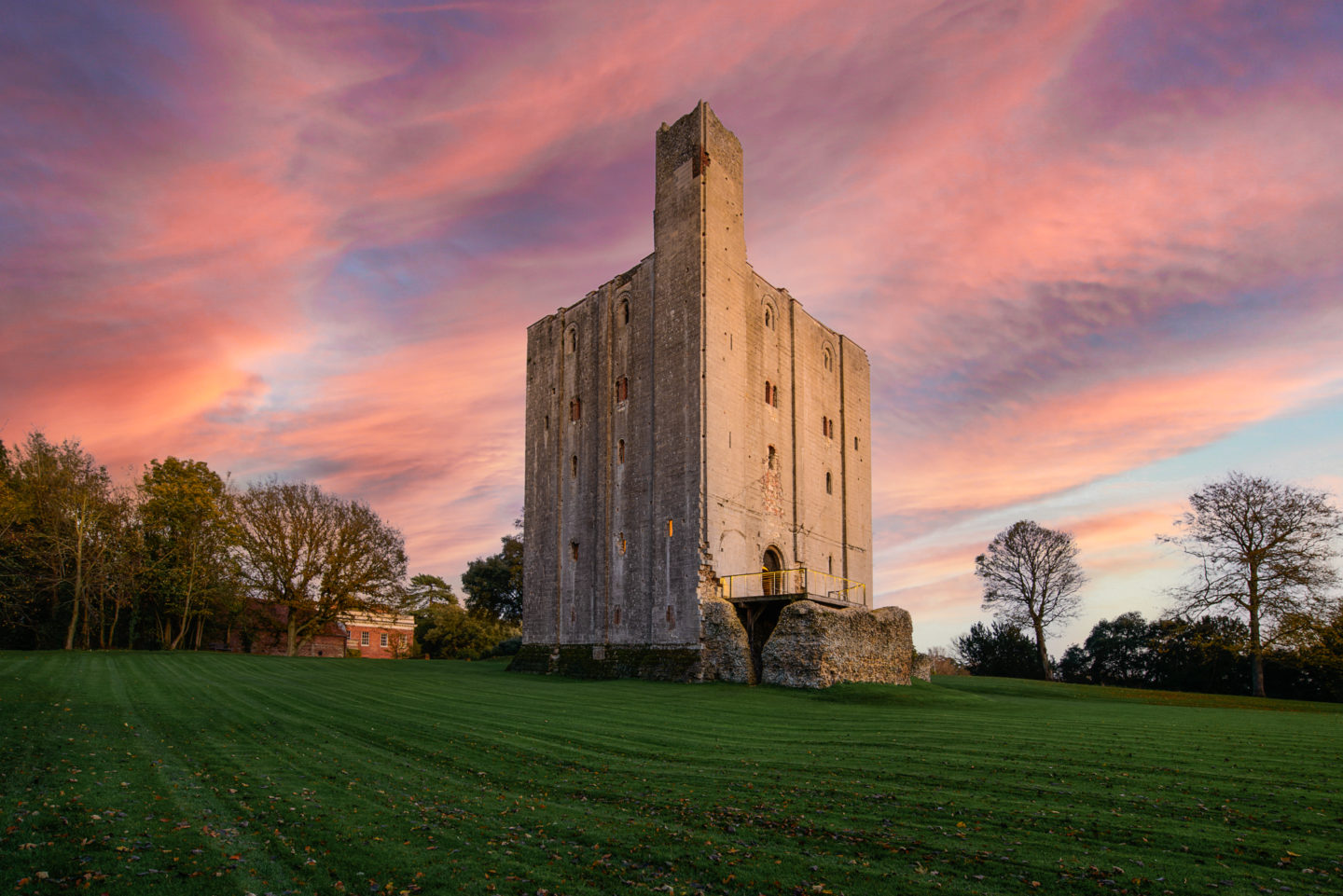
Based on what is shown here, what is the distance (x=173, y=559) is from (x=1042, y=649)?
51.3 meters

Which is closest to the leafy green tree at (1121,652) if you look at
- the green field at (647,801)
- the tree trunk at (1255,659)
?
the tree trunk at (1255,659)

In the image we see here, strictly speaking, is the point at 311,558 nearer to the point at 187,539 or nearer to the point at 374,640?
the point at 187,539

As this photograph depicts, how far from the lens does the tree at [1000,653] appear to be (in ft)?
161

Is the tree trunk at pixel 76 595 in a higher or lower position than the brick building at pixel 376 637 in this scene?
higher

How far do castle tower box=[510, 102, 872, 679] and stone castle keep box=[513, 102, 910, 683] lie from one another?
0.28ft

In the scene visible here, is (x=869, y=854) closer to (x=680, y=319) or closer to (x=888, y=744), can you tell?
(x=888, y=744)

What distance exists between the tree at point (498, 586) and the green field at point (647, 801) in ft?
125

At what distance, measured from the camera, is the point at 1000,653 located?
49.7m

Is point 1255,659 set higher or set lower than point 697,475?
lower

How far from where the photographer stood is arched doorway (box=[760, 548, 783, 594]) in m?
32.2

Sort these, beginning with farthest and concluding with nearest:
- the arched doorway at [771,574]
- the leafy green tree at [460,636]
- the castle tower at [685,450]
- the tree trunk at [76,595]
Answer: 1. the leafy green tree at [460,636]
2. the tree trunk at [76,595]
3. the arched doorway at [771,574]
4. the castle tower at [685,450]

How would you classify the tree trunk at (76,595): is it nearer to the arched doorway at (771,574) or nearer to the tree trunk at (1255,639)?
the arched doorway at (771,574)

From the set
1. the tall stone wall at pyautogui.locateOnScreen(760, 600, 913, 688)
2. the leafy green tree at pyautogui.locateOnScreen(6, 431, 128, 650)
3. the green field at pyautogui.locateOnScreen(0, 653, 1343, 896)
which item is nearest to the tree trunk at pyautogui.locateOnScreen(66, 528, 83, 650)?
the leafy green tree at pyautogui.locateOnScreen(6, 431, 128, 650)

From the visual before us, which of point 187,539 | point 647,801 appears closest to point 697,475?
point 647,801
